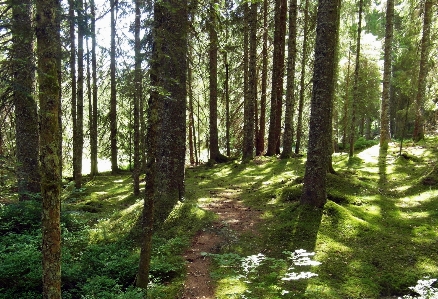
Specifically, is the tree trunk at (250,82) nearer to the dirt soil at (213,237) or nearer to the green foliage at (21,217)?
the dirt soil at (213,237)

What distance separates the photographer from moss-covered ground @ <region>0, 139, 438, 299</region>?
5754 mm

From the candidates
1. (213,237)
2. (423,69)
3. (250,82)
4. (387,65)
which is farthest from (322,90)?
(423,69)

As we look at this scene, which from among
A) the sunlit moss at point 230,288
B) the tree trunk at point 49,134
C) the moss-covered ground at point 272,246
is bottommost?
the sunlit moss at point 230,288

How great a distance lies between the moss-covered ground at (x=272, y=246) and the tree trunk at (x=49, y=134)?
146 centimetres

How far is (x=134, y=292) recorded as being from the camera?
528 centimetres

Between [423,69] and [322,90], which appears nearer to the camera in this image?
[322,90]

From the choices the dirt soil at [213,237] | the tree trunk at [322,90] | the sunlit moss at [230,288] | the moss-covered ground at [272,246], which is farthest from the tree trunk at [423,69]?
Answer: the sunlit moss at [230,288]

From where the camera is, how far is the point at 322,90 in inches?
298

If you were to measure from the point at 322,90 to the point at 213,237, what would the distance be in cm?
408

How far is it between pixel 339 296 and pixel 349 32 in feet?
53.8

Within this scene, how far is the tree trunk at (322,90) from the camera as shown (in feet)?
24.6

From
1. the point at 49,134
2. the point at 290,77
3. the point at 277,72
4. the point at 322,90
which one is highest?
the point at 277,72

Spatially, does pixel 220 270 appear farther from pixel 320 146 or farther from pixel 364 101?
pixel 364 101

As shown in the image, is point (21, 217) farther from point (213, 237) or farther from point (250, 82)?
point (250, 82)
